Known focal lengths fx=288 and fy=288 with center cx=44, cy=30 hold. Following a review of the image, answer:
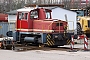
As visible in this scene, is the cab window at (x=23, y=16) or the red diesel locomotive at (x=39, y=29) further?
the cab window at (x=23, y=16)

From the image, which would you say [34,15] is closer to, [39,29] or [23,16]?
[23,16]

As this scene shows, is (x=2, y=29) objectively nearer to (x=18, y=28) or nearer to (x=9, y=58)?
(x=18, y=28)

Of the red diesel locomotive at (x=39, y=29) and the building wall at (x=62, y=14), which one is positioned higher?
the building wall at (x=62, y=14)

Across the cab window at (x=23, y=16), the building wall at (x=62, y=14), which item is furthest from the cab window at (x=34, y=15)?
the building wall at (x=62, y=14)

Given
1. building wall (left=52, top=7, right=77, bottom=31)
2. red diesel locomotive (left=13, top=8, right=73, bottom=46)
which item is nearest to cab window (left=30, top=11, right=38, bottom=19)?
red diesel locomotive (left=13, top=8, right=73, bottom=46)

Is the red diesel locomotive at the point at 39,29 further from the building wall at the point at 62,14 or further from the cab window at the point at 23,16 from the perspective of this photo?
the building wall at the point at 62,14

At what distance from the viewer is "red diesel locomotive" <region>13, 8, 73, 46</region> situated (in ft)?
69.9

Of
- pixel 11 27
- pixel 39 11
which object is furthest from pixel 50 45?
pixel 11 27

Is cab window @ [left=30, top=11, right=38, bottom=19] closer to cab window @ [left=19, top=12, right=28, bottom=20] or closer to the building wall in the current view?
cab window @ [left=19, top=12, right=28, bottom=20]

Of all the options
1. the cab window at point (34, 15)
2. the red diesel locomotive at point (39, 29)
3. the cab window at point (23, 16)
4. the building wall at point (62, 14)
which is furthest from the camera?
the building wall at point (62, 14)

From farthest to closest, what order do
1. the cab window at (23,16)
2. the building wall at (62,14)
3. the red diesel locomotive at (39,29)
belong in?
the building wall at (62,14)
the cab window at (23,16)
the red diesel locomotive at (39,29)

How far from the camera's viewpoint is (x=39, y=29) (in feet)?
72.3

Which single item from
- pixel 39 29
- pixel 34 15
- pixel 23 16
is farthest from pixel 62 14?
pixel 39 29

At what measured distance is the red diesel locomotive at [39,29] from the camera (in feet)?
69.9
